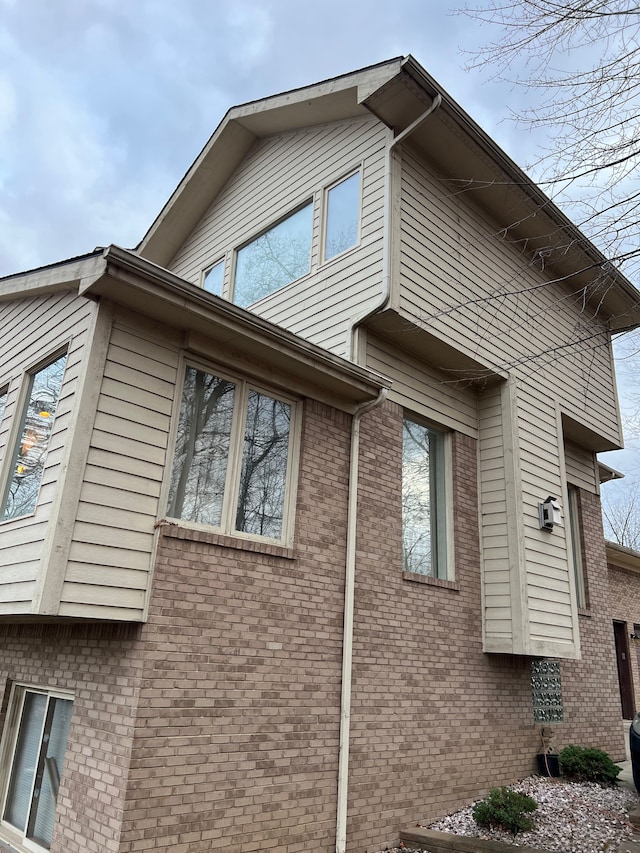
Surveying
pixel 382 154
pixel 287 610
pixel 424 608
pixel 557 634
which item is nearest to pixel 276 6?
pixel 382 154

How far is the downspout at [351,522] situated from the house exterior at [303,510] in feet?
0.11

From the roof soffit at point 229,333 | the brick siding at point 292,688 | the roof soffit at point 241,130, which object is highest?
Result: the roof soffit at point 241,130

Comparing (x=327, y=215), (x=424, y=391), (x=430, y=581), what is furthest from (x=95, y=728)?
(x=327, y=215)

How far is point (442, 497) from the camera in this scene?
8.39m

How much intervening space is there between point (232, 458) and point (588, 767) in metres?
6.26

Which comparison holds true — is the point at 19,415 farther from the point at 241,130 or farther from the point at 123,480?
the point at 241,130

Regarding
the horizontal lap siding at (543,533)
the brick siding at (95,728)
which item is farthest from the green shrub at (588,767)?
the brick siding at (95,728)

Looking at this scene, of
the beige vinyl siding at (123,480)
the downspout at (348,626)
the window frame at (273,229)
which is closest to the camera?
the beige vinyl siding at (123,480)

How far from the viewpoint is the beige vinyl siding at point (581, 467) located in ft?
37.0

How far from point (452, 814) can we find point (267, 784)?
2.71 m

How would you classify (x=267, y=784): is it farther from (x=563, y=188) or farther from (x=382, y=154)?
(x=382, y=154)

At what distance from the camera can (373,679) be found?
6512mm

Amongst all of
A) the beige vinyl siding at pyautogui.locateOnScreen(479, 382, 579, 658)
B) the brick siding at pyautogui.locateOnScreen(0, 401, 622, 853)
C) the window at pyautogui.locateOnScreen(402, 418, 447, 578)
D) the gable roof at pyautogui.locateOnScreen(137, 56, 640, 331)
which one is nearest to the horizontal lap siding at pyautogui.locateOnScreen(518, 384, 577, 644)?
the beige vinyl siding at pyautogui.locateOnScreen(479, 382, 579, 658)

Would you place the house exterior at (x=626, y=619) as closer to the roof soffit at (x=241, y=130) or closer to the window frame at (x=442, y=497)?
the window frame at (x=442, y=497)
